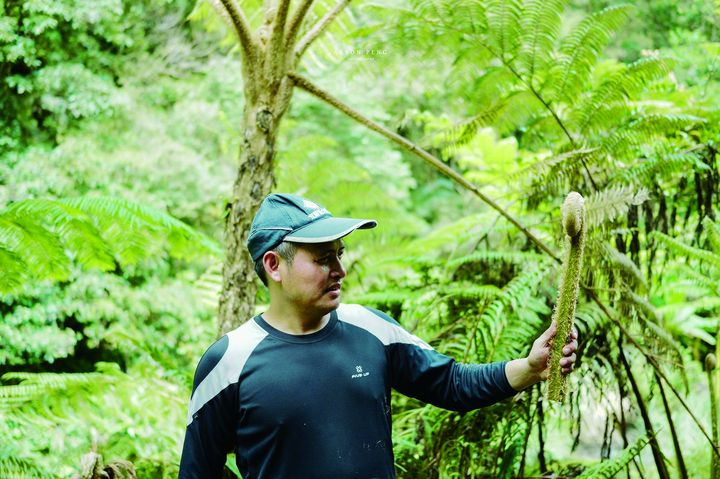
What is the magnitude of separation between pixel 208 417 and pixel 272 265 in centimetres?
38

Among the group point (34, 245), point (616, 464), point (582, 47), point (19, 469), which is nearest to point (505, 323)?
point (616, 464)

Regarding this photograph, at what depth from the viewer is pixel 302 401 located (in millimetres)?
1378

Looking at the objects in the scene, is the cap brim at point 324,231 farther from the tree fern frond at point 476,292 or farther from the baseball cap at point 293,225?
the tree fern frond at point 476,292

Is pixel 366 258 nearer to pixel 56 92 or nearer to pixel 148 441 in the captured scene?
pixel 148 441

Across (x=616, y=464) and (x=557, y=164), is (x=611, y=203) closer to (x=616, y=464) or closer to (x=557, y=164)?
(x=557, y=164)

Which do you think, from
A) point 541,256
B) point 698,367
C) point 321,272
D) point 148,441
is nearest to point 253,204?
point 321,272

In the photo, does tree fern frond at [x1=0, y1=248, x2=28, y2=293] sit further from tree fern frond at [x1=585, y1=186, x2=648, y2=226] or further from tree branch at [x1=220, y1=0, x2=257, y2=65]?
tree fern frond at [x1=585, y1=186, x2=648, y2=226]

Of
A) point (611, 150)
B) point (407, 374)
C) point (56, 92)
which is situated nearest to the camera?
point (407, 374)

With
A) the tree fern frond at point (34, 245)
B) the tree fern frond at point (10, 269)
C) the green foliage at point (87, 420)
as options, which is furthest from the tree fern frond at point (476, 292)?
the tree fern frond at point (10, 269)

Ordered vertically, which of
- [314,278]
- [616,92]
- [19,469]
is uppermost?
[616,92]

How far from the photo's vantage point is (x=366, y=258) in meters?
4.09

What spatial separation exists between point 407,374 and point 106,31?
649 centimetres

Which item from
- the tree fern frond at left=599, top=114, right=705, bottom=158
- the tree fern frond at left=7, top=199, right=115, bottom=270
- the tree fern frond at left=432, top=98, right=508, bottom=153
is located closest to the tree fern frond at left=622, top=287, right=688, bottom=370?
the tree fern frond at left=599, top=114, right=705, bottom=158

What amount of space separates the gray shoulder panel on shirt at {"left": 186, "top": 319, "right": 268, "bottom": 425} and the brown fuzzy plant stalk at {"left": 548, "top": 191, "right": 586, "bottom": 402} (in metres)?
0.65
